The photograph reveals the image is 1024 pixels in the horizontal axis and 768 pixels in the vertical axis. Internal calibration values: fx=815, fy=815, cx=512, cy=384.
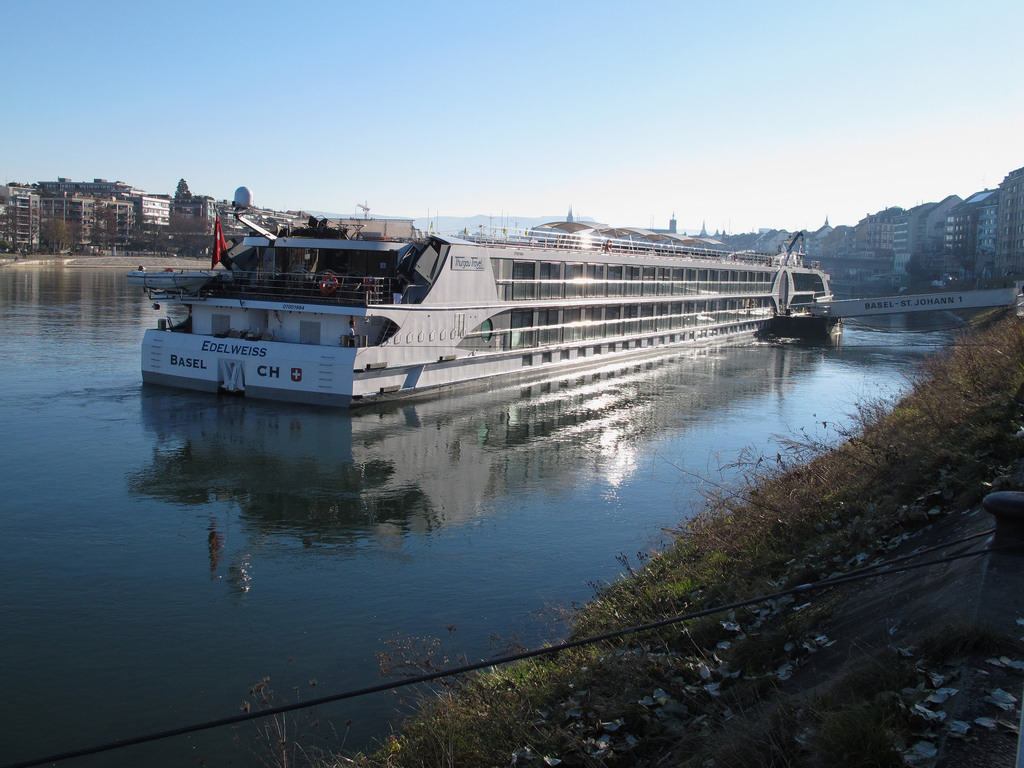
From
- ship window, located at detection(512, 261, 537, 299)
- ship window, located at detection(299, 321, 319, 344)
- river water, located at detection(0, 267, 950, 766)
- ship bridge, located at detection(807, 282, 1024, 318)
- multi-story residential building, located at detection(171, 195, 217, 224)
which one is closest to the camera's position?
river water, located at detection(0, 267, 950, 766)

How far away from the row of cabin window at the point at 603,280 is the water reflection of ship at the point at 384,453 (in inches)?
178

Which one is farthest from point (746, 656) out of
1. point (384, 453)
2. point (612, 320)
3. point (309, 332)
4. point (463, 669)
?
point (612, 320)

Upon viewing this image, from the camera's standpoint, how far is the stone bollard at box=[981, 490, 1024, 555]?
19.6ft

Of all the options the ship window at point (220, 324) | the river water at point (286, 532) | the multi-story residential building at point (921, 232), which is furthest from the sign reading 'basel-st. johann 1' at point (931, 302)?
the multi-story residential building at point (921, 232)

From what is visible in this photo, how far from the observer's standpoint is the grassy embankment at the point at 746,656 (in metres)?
5.07

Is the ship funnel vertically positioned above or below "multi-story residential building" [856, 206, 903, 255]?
below

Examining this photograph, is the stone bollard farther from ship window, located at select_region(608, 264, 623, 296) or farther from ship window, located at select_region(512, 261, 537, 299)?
ship window, located at select_region(608, 264, 623, 296)

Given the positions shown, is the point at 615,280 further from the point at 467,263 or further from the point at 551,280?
the point at 467,263

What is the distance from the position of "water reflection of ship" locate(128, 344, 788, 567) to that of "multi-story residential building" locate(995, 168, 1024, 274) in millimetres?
65193

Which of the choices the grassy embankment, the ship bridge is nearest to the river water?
the grassy embankment

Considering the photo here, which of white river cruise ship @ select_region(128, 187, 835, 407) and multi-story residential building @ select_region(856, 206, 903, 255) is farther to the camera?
multi-story residential building @ select_region(856, 206, 903, 255)

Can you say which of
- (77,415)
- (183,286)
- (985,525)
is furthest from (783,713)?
(183,286)

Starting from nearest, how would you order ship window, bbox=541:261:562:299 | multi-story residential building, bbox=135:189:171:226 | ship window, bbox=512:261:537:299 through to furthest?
ship window, bbox=512:261:537:299, ship window, bbox=541:261:562:299, multi-story residential building, bbox=135:189:171:226

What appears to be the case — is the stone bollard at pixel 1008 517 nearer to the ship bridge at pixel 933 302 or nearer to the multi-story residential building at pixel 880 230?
the ship bridge at pixel 933 302
